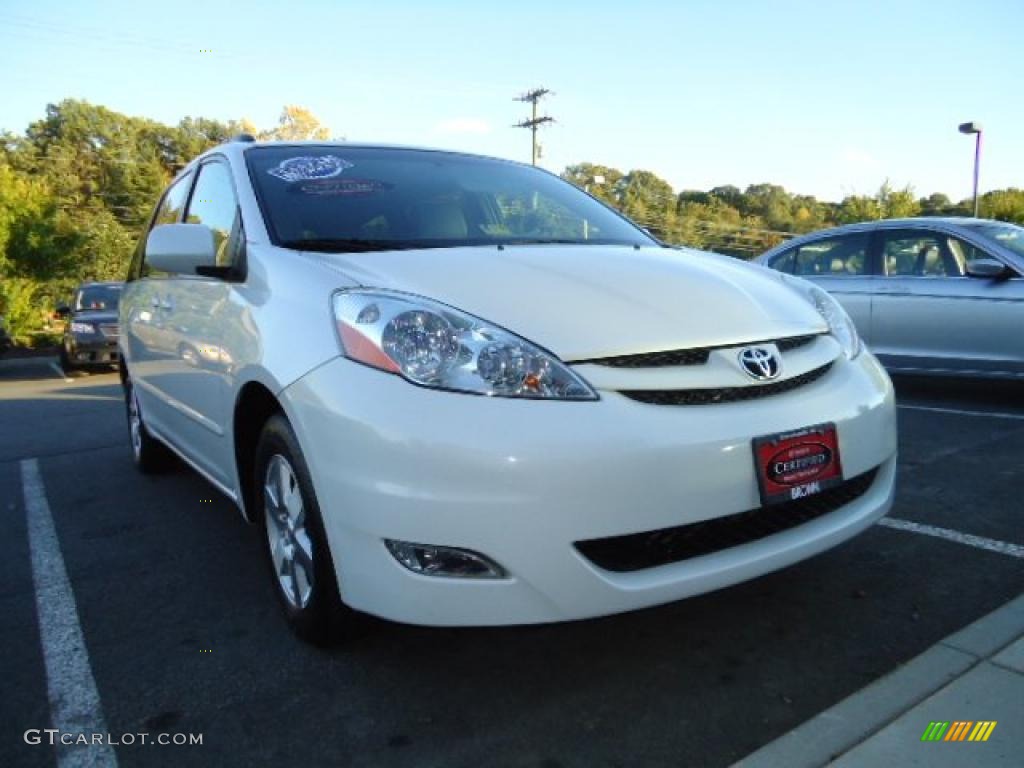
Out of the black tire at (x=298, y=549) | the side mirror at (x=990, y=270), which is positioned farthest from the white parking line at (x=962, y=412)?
the black tire at (x=298, y=549)

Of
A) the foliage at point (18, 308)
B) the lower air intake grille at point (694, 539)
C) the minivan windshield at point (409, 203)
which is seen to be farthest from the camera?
the foliage at point (18, 308)

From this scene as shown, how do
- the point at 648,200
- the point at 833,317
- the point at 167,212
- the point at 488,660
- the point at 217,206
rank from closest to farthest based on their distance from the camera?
the point at 488,660
the point at 833,317
the point at 217,206
the point at 167,212
the point at 648,200

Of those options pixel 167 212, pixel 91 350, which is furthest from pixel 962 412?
pixel 91 350

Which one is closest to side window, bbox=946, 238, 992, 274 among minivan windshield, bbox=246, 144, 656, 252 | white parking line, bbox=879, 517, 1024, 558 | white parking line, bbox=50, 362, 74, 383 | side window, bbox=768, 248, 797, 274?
side window, bbox=768, 248, 797, 274

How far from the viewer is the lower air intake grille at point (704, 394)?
6.38ft

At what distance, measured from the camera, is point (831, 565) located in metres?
2.86

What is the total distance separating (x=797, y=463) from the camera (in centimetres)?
206

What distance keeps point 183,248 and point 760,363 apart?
201cm

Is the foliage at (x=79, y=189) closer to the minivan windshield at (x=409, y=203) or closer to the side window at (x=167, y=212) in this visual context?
the side window at (x=167, y=212)

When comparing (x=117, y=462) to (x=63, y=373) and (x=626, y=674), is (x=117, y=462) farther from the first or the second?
(x=63, y=373)

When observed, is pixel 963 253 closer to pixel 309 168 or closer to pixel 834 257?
pixel 834 257

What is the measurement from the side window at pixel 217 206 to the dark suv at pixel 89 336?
9364mm

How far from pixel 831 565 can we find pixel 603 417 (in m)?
1.49

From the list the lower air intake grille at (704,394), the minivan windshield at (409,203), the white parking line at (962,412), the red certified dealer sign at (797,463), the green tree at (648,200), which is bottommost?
the white parking line at (962,412)
